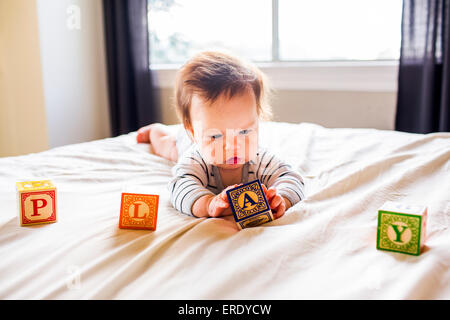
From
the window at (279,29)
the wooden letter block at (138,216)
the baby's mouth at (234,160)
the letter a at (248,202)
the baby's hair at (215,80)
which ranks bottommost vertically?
the wooden letter block at (138,216)

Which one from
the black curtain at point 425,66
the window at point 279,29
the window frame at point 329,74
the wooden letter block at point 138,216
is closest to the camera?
the wooden letter block at point 138,216

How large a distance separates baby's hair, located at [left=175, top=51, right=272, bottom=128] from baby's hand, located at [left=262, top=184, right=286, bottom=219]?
0.84 feet

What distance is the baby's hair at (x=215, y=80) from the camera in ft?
3.31

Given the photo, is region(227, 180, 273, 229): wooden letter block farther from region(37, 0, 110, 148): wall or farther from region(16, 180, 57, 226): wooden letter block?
region(37, 0, 110, 148): wall

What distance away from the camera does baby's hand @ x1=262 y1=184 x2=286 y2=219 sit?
889 mm

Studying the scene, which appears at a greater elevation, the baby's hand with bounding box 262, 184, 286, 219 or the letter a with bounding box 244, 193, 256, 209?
the letter a with bounding box 244, 193, 256, 209

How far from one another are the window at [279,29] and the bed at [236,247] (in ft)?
4.11

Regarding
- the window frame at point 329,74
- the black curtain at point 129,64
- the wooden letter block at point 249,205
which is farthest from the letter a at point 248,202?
the black curtain at point 129,64

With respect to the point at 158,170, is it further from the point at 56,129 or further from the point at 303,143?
the point at 56,129

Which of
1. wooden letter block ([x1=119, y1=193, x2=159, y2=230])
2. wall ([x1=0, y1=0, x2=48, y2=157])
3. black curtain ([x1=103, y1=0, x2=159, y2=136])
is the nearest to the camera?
wooden letter block ([x1=119, y1=193, x2=159, y2=230])

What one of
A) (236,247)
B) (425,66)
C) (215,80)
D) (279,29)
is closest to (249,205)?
(236,247)

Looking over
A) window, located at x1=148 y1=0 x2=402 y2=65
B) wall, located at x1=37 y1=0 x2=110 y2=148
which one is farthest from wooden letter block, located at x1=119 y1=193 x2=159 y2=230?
wall, located at x1=37 y1=0 x2=110 y2=148

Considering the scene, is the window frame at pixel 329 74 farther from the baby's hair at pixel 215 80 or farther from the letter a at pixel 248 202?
the letter a at pixel 248 202

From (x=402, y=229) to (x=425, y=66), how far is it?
1442 millimetres
